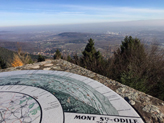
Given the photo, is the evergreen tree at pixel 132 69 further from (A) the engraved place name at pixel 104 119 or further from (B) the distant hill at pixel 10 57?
(B) the distant hill at pixel 10 57

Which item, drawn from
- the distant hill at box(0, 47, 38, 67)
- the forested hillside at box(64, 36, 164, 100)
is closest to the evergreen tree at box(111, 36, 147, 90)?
the forested hillside at box(64, 36, 164, 100)

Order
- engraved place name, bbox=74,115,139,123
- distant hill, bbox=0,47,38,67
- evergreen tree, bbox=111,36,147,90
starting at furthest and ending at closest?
distant hill, bbox=0,47,38,67 → evergreen tree, bbox=111,36,147,90 → engraved place name, bbox=74,115,139,123

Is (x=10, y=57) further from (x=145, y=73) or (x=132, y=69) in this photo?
(x=145, y=73)

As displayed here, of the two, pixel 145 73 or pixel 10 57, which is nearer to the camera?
pixel 145 73

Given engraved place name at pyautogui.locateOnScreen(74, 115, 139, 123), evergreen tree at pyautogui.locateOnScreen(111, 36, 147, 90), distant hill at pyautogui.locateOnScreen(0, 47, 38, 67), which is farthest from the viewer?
distant hill at pyautogui.locateOnScreen(0, 47, 38, 67)

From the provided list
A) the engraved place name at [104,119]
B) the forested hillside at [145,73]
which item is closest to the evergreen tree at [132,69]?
the forested hillside at [145,73]

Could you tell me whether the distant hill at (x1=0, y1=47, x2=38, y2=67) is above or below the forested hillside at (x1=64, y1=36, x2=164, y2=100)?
below

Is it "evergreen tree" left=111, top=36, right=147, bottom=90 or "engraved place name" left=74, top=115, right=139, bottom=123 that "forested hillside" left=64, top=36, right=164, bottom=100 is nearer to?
"evergreen tree" left=111, top=36, right=147, bottom=90

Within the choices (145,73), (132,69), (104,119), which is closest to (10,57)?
(132,69)

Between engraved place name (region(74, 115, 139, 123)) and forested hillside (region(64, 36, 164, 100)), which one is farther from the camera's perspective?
forested hillside (region(64, 36, 164, 100))

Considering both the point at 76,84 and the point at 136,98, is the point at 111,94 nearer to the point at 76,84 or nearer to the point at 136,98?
the point at 136,98

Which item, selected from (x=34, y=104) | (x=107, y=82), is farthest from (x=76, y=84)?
(x=34, y=104)
